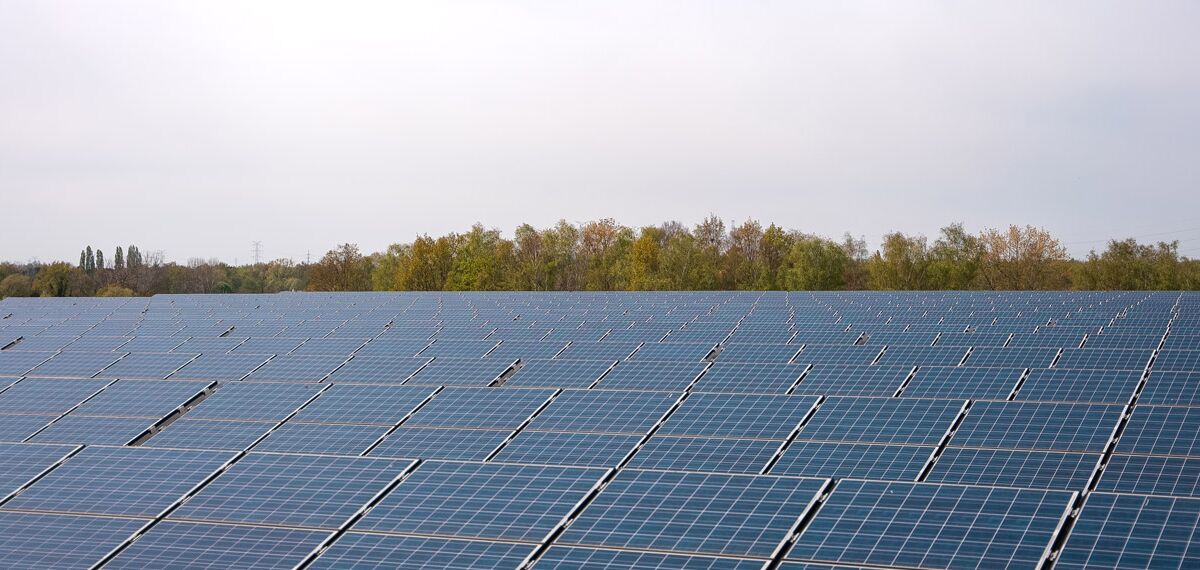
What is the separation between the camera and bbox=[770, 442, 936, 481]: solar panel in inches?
730

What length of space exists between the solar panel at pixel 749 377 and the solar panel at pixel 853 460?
4.95 m

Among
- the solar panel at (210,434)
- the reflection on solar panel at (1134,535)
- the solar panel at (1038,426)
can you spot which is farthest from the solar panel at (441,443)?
the reflection on solar panel at (1134,535)

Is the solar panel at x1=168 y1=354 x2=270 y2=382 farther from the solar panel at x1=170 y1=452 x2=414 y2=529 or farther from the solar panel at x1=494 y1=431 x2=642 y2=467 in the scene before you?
the solar panel at x1=494 y1=431 x2=642 y2=467

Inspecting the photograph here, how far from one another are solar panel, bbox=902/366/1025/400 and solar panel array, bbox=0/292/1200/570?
11 cm

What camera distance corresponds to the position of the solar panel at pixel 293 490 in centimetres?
1688

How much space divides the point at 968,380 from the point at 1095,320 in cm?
1669

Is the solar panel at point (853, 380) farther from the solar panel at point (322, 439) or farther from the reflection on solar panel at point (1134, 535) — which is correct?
the reflection on solar panel at point (1134, 535)

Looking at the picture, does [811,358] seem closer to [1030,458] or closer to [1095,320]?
[1030,458]

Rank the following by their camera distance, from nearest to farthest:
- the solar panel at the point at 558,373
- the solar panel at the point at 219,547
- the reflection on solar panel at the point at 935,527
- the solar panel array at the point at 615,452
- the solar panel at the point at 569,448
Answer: the reflection on solar panel at the point at 935,527
the solar panel array at the point at 615,452
the solar panel at the point at 219,547
the solar panel at the point at 569,448
the solar panel at the point at 558,373

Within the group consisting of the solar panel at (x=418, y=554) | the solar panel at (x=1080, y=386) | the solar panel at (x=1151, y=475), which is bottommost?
the solar panel at (x=418, y=554)

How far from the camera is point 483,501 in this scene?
16.7 meters

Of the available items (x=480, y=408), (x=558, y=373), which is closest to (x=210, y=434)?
(x=480, y=408)

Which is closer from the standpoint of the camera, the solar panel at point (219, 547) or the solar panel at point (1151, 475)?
the solar panel at point (219, 547)

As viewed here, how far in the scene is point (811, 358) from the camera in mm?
29297
